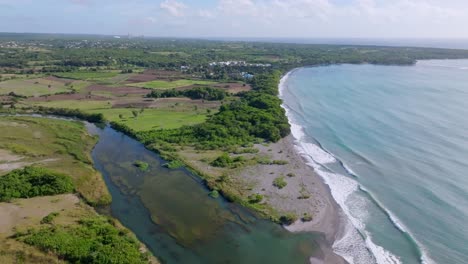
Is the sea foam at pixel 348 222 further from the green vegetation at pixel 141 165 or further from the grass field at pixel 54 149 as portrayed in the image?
the grass field at pixel 54 149

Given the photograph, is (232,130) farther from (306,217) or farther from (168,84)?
(168,84)

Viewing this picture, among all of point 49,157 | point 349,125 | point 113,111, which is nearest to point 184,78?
point 113,111

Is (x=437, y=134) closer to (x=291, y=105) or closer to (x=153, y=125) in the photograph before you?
(x=291, y=105)

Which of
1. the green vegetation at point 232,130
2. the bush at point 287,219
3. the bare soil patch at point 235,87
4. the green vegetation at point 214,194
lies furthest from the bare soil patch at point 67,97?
the bush at point 287,219

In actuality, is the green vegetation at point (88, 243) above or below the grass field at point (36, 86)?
below

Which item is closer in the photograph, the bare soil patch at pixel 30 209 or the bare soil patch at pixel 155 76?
the bare soil patch at pixel 30 209
